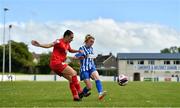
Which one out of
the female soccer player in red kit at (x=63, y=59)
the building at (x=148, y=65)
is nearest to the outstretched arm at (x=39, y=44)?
the female soccer player in red kit at (x=63, y=59)

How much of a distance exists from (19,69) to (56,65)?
5088 inches

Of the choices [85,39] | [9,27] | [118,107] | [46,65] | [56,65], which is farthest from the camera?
[46,65]

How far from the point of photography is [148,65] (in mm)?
122062

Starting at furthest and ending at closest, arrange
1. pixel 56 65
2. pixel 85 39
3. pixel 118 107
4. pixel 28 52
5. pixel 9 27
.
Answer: pixel 28 52 < pixel 9 27 < pixel 85 39 < pixel 56 65 < pixel 118 107

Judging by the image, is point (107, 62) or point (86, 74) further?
point (107, 62)

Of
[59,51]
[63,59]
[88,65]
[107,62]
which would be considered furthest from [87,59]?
[107,62]

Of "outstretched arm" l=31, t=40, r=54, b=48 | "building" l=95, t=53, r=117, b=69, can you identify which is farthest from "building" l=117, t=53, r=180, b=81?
"outstretched arm" l=31, t=40, r=54, b=48

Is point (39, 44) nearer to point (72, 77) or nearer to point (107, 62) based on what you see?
point (72, 77)

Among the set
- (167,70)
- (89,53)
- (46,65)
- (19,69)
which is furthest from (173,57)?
(89,53)

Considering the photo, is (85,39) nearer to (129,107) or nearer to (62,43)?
(62,43)

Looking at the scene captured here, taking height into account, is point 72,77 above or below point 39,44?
below

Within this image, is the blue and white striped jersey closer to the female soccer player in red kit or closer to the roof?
the female soccer player in red kit

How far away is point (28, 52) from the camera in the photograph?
14738cm

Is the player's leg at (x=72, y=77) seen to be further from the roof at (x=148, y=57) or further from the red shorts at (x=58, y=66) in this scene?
the roof at (x=148, y=57)
